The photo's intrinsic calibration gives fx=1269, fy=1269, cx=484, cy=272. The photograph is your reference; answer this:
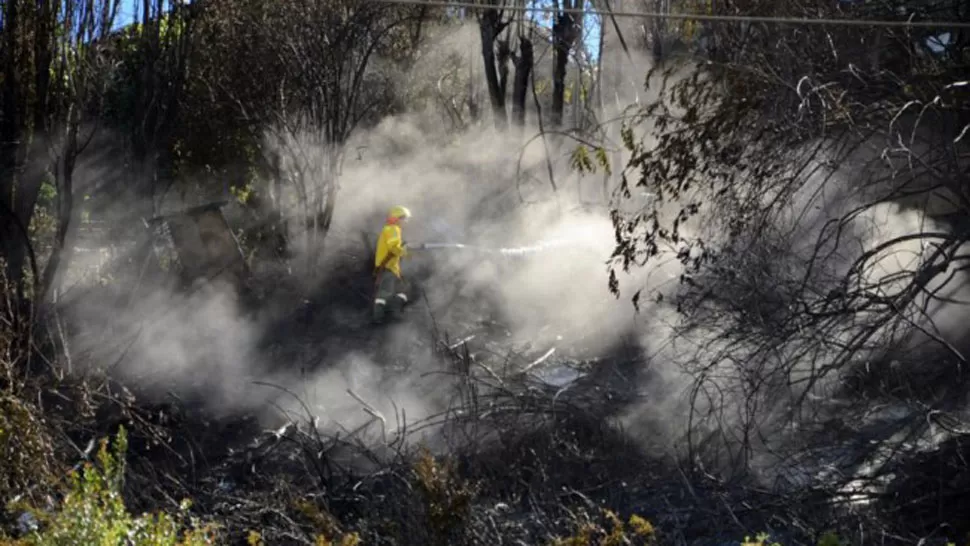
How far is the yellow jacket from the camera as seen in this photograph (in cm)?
1472

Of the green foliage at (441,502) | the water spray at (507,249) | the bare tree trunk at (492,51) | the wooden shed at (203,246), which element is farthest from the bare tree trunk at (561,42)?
the green foliage at (441,502)

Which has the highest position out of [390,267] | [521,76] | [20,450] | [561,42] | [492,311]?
[561,42]

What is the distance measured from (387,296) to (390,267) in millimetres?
415

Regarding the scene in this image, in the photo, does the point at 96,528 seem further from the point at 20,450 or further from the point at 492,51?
the point at 492,51

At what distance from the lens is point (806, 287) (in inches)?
327

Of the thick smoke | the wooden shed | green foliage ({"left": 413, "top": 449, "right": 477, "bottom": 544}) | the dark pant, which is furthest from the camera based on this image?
the wooden shed

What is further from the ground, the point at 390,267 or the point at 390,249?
the point at 390,249

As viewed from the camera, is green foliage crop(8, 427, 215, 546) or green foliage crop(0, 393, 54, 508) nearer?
green foliage crop(8, 427, 215, 546)

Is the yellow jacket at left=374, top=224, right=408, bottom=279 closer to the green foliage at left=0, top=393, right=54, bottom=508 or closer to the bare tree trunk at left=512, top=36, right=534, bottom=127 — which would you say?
the bare tree trunk at left=512, top=36, right=534, bottom=127

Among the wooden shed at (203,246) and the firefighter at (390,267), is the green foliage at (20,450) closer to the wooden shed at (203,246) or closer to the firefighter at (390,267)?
the firefighter at (390,267)

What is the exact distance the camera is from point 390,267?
585 inches

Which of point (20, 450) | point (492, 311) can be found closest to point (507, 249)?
point (492, 311)

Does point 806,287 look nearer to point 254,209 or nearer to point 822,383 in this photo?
point 822,383

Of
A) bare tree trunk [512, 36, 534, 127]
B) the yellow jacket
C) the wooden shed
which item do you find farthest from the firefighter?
bare tree trunk [512, 36, 534, 127]
